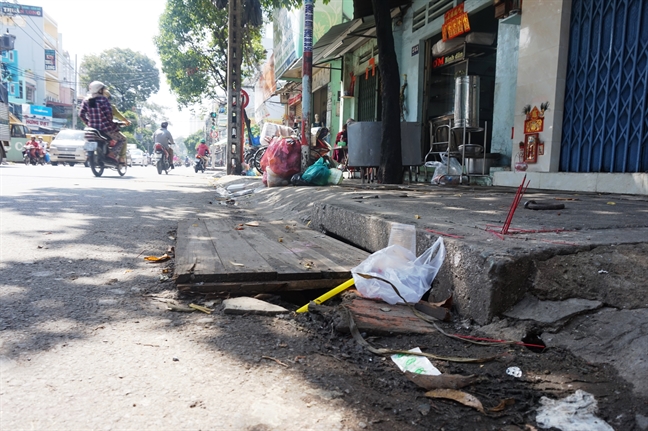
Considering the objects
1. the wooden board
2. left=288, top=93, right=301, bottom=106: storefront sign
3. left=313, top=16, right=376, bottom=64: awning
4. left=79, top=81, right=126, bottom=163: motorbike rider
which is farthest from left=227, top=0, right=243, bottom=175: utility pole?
the wooden board

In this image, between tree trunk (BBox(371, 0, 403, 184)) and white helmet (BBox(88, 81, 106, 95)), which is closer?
tree trunk (BBox(371, 0, 403, 184))

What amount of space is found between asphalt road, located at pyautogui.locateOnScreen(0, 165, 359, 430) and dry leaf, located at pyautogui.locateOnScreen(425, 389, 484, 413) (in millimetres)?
277

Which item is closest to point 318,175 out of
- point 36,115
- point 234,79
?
point 234,79

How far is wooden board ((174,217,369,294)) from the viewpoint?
2121 mm

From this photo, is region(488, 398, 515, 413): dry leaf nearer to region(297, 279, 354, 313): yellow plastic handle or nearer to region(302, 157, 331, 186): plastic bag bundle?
region(297, 279, 354, 313): yellow plastic handle

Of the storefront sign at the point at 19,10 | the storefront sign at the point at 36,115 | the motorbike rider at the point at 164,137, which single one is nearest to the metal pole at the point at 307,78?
the motorbike rider at the point at 164,137

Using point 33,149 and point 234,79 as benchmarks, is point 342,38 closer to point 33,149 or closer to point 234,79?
point 234,79

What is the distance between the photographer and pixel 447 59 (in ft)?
31.8

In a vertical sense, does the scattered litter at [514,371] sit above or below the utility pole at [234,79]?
below

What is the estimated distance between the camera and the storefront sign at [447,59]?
9134 millimetres

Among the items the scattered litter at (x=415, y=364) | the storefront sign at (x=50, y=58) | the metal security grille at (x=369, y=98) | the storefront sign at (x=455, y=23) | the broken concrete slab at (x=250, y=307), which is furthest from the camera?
the storefront sign at (x=50, y=58)

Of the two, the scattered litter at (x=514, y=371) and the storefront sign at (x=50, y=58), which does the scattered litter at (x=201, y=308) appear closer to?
the scattered litter at (x=514, y=371)

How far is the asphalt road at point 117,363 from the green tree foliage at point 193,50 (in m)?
18.6

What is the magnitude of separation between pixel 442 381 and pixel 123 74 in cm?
6334
